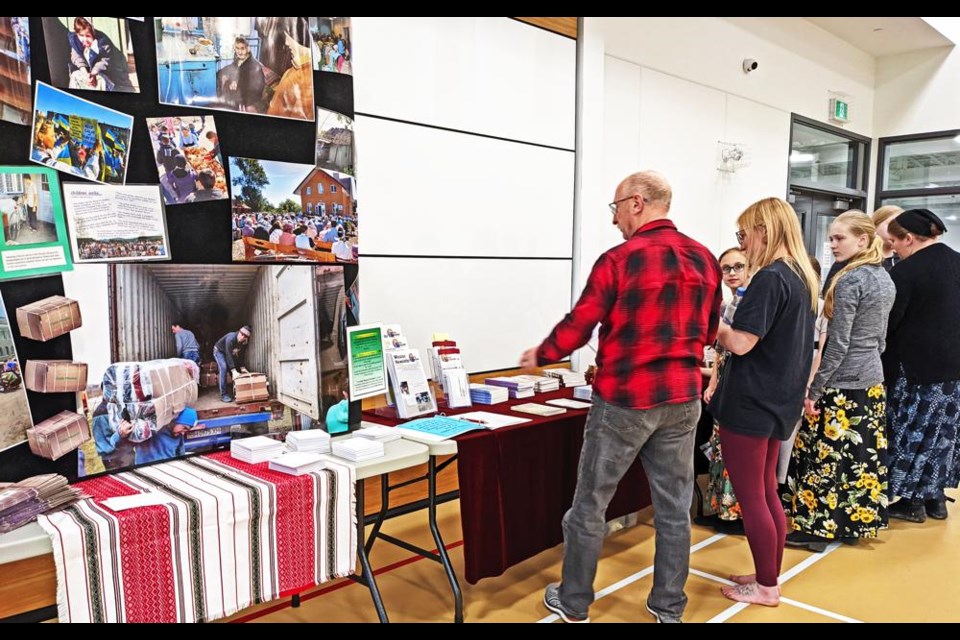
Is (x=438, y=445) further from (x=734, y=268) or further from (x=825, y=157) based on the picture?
(x=825, y=157)

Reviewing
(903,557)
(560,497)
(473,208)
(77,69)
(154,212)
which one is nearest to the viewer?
(77,69)

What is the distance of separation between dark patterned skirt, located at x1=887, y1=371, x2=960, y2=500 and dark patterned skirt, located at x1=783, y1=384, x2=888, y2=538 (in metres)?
0.40

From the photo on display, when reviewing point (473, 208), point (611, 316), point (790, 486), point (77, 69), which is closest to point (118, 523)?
point (77, 69)

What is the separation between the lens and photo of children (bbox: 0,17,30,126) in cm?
175

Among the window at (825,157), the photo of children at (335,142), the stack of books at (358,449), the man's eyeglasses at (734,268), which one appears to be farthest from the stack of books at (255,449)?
the window at (825,157)

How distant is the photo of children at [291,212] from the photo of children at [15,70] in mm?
572

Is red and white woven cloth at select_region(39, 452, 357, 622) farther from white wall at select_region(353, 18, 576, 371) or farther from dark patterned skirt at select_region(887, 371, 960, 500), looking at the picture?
dark patterned skirt at select_region(887, 371, 960, 500)

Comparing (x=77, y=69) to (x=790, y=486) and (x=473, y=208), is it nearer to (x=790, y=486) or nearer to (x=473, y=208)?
(x=473, y=208)

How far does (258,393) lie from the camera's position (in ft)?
7.55

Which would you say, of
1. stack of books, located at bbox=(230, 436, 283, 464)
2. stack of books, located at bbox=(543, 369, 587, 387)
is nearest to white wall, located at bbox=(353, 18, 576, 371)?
stack of books, located at bbox=(543, 369, 587, 387)

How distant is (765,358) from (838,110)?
17.4 feet

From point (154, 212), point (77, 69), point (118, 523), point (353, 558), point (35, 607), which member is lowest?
point (35, 607)

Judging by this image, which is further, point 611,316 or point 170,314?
point 611,316

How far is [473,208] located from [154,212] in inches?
78.7
